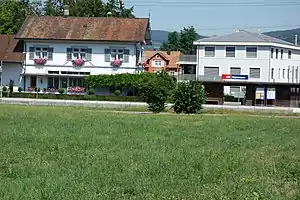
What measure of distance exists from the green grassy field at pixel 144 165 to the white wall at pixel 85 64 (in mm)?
52266

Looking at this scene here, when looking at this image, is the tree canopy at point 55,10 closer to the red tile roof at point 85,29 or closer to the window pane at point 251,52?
the red tile roof at point 85,29

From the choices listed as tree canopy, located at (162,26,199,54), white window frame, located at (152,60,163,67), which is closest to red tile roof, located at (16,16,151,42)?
white window frame, located at (152,60,163,67)

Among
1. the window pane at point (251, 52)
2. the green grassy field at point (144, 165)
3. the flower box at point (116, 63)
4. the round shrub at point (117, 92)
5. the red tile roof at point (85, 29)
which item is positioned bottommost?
the green grassy field at point (144, 165)

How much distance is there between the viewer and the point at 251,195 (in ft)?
31.5

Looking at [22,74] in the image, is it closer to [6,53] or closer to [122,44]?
[6,53]

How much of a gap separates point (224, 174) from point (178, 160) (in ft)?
7.08

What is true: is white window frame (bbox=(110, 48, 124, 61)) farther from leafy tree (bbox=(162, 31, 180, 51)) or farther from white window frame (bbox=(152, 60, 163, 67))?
leafy tree (bbox=(162, 31, 180, 51))

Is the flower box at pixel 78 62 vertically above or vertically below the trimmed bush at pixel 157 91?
above

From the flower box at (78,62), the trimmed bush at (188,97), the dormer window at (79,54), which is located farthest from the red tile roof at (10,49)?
the trimmed bush at (188,97)

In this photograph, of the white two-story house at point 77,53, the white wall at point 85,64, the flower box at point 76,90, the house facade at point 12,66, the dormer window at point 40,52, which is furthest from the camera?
the dormer window at point 40,52

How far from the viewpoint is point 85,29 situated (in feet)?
250

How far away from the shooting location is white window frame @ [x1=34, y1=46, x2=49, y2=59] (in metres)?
75.7

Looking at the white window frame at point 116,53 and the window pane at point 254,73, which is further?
the window pane at point 254,73

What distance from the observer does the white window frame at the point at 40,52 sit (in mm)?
75688
